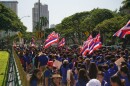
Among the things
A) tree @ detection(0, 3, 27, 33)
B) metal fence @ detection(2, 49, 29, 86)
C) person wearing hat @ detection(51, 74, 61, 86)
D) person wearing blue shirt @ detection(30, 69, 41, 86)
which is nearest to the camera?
metal fence @ detection(2, 49, 29, 86)

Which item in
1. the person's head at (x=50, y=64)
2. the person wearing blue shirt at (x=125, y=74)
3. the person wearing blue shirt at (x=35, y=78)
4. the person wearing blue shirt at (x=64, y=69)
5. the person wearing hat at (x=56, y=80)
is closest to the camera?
the person wearing blue shirt at (x=125, y=74)

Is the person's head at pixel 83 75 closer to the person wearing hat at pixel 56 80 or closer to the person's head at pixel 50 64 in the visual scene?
the person's head at pixel 50 64

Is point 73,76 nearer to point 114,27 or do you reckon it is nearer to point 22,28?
point 114,27

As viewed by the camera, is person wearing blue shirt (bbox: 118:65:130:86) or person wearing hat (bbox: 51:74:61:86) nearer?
person wearing blue shirt (bbox: 118:65:130:86)

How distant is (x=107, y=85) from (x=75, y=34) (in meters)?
102

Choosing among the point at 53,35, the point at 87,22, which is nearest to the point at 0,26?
the point at 87,22

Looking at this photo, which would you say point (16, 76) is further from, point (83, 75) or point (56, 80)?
point (56, 80)

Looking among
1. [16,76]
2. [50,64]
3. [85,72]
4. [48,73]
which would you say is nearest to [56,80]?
[48,73]

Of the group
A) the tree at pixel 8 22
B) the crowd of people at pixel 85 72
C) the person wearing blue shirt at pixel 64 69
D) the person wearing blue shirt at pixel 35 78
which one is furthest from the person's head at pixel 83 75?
the tree at pixel 8 22

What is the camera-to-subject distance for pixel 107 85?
9734 mm

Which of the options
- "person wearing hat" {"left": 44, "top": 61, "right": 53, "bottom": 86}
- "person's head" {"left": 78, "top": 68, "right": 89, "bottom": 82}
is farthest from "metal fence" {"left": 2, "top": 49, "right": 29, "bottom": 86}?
"person's head" {"left": 78, "top": 68, "right": 89, "bottom": 82}

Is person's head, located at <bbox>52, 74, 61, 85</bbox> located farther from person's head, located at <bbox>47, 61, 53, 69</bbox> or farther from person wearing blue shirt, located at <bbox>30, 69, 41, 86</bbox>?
person wearing blue shirt, located at <bbox>30, 69, 41, 86</bbox>

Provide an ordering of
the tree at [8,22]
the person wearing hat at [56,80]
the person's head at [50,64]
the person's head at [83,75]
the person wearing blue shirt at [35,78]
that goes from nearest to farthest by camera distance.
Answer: the person's head at [83,75], the person wearing blue shirt at [35,78], the person's head at [50,64], the person wearing hat at [56,80], the tree at [8,22]

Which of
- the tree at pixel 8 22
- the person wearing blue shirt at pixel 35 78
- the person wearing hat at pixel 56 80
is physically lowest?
the person wearing hat at pixel 56 80
